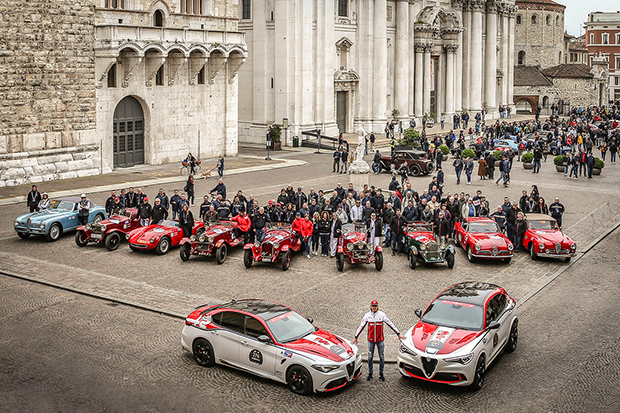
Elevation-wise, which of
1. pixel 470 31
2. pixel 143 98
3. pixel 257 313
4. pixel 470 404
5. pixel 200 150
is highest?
pixel 470 31

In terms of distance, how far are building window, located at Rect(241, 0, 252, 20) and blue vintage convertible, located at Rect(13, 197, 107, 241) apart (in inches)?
1293

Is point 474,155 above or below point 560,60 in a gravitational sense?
below

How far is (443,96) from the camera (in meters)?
75.9

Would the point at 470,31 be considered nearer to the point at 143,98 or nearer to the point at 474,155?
the point at 474,155

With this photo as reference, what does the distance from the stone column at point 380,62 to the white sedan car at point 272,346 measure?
50119 mm

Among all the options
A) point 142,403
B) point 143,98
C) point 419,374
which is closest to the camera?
point 142,403

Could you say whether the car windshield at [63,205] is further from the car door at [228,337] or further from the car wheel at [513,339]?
the car wheel at [513,339]

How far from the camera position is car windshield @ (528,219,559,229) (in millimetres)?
25438

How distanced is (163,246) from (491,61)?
6529cm

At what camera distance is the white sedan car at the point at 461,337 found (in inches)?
551

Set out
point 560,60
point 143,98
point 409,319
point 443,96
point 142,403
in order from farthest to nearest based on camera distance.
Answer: point 560,60
point 443,96
point 143,98
point 409,319
point 142,403

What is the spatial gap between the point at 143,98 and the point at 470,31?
45035mm

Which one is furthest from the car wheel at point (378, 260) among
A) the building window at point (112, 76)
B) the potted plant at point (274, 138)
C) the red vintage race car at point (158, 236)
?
the potted plant at point (274, 138)

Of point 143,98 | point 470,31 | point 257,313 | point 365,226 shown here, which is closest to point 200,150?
point 143,98
